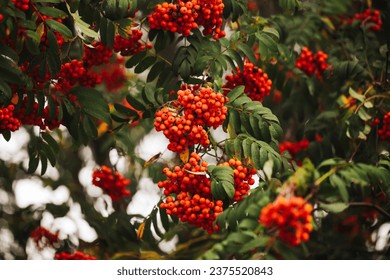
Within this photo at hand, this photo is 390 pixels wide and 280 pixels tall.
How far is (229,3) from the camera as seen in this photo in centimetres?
321

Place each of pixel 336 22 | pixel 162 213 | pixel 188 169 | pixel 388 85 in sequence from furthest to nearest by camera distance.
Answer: pixel 336 22
pixel 388 85
pixel 162 213
pixel 188 169

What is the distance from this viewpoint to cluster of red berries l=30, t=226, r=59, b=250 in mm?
4148

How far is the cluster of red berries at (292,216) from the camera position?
1951mm

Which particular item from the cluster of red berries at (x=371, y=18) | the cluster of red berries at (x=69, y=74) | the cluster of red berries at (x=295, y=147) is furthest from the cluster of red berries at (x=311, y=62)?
the cluster of red berries at (x=69, y=74)

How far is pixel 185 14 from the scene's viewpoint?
2.91 meters

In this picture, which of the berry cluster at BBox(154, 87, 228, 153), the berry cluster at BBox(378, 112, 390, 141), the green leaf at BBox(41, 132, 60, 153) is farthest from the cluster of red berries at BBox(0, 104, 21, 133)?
the berry cluster at BBox(378, 112, 390, 141)

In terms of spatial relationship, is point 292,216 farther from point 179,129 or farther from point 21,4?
point 21,4

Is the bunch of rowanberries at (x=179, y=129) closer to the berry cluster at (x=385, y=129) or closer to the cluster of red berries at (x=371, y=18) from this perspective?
the berry cluster at (x=385, y=129)

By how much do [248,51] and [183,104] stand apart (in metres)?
0.64

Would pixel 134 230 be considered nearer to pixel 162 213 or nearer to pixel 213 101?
pixel 162 213

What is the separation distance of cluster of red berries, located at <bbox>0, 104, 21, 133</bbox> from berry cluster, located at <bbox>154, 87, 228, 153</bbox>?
2.15ft

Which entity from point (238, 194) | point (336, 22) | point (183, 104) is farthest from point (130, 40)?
point (336, 22)

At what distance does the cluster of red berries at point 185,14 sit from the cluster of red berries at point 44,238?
66.3 inches

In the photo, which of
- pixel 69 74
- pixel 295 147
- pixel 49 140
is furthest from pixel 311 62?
pixel 49 140
